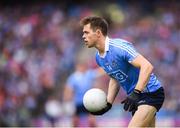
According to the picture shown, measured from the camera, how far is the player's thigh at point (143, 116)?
24.5 ft

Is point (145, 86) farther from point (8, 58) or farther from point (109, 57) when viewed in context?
point (8, 58)

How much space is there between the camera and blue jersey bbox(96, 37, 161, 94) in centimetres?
764

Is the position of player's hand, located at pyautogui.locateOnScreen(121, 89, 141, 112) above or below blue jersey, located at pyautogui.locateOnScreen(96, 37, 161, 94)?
below

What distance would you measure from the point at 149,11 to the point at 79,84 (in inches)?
213

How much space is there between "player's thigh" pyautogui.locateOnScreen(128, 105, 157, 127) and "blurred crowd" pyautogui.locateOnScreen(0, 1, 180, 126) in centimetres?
802

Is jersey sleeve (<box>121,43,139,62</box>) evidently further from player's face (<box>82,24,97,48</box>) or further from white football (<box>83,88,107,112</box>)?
white football (<box>83,88,107,112</box>)

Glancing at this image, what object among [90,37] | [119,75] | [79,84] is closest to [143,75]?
[119,75]

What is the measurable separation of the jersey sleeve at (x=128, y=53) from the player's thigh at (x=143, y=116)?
595 millimetres

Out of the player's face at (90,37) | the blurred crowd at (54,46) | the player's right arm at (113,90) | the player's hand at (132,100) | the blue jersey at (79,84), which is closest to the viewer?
the player's hand at (132,100)

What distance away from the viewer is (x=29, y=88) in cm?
1923

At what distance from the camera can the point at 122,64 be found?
25.3 feet

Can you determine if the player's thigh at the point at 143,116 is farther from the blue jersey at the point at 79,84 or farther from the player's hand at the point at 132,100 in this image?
the blue jersey at the point at 79,84

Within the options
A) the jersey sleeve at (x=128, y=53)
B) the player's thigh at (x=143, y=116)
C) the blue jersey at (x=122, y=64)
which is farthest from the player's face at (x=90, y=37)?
the player's thigh at (x=143, y=116)

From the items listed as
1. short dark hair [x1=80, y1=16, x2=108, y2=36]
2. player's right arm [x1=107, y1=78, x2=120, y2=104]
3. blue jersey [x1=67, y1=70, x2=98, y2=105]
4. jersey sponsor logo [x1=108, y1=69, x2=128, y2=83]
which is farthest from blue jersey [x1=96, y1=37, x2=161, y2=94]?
blue jersey [x1=67, y1=70, x2=98, y2=105]
